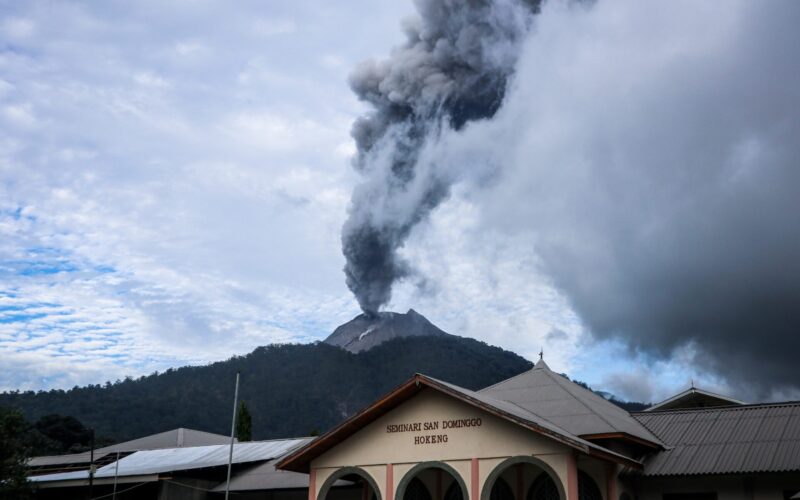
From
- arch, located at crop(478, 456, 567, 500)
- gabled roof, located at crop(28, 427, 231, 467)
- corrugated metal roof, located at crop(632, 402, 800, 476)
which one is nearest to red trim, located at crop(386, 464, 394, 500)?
arch, located at crop(478, 456, 567, 500)

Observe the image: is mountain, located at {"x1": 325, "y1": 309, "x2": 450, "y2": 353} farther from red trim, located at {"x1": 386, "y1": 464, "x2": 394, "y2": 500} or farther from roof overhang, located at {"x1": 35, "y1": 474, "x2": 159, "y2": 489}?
red trim, located at {"x1": 386, "y1": 464, "x2": 394, "y2": 500}

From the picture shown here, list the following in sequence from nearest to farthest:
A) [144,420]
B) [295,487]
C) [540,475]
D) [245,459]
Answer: [540,475], [295,487], [245,459], [144,420]

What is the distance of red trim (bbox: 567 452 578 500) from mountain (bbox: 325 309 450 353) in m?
112

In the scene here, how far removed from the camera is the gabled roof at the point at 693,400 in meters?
35.7

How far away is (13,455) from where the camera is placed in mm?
34156

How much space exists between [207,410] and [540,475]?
91.2 m

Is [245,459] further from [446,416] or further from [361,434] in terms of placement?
[446,416]

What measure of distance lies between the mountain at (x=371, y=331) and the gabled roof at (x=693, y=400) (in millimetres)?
97544

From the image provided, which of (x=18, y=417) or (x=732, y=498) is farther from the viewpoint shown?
(x=18, y=417)

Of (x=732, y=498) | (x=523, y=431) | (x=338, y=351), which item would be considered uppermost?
(x=338, y=351)

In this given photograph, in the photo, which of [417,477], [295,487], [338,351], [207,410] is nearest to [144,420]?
[207,410]

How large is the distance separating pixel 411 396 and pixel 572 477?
4993mm

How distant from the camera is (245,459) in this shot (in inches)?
1345

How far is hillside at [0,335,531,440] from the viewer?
10225 centimetres
